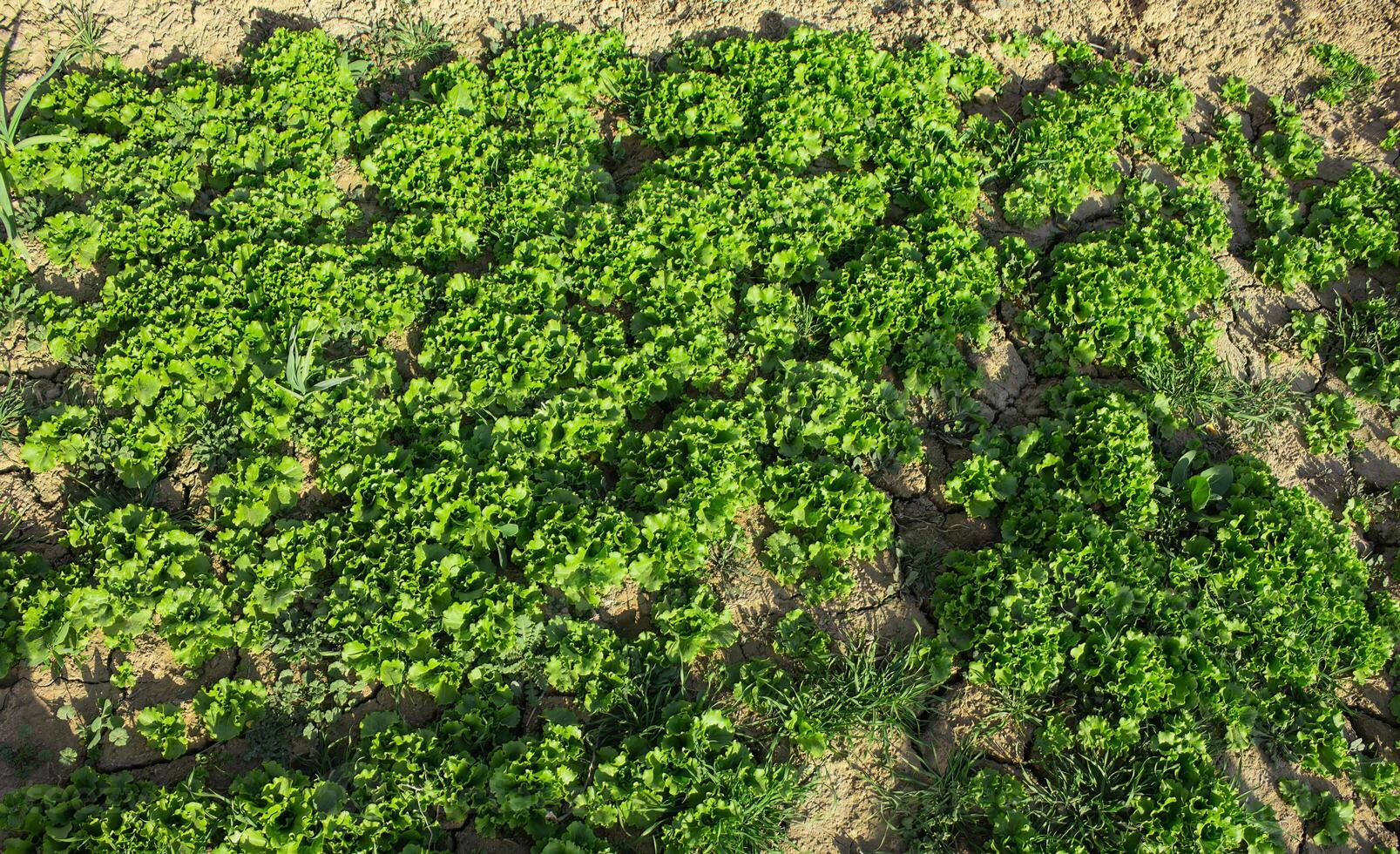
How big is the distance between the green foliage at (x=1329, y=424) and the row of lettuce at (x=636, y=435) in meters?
0.28

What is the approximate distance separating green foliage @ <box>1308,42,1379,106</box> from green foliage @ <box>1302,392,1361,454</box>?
8.64 feet

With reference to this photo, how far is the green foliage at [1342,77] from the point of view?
6688 mm

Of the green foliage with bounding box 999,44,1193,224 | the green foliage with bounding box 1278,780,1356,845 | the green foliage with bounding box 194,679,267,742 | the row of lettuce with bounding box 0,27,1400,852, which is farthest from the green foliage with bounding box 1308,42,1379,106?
the green foliage with bounding box 194,679,267,742

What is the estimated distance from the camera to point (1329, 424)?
5461 mm

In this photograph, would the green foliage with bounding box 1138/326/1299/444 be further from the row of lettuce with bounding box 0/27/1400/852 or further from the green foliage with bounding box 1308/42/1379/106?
the green foliage with bounding box 1308/42/1379/106

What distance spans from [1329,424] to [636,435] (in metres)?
4.11

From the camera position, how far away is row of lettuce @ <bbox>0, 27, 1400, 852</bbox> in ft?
13.7

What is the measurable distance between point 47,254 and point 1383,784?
7649mm

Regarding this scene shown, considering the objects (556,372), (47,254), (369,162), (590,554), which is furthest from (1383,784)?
(47,254)


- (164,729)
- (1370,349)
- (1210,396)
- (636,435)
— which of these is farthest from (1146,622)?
(164,729)

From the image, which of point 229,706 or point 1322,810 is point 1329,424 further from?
point 229,706

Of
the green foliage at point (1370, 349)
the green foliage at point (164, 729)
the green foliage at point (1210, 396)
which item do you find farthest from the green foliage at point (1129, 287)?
the green foliage at point (164, 729)

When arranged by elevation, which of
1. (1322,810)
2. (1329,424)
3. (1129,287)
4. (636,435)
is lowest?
(1322,810)

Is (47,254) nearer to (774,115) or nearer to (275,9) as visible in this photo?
(275,9)
